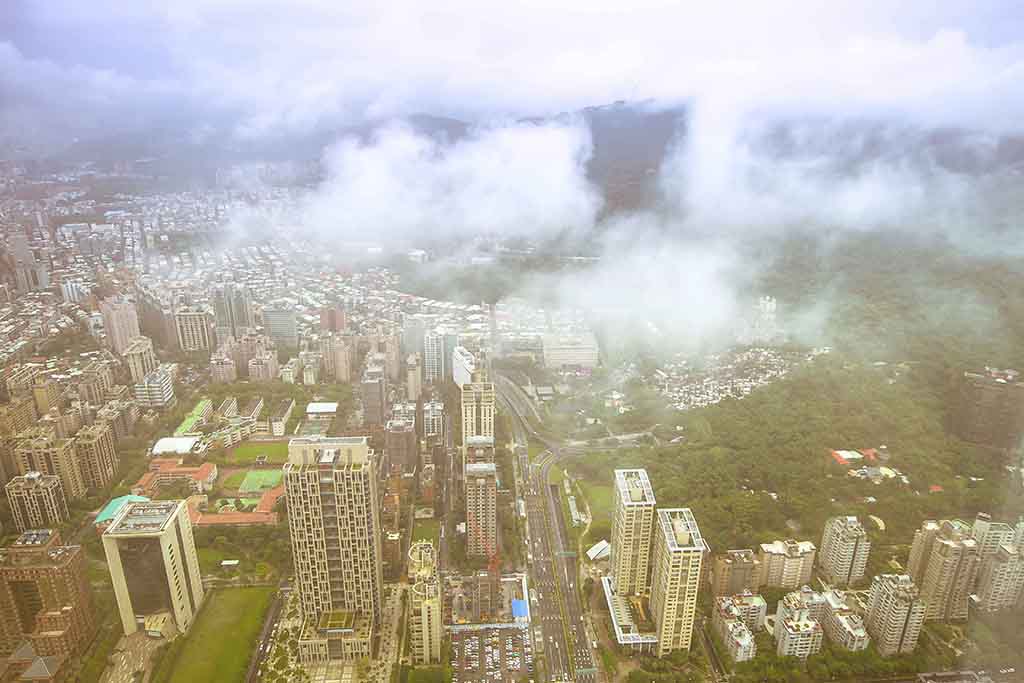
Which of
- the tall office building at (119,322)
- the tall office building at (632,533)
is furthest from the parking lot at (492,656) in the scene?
the tall office building at (119,322)

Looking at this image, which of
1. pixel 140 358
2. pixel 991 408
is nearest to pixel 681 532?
pixel 991 408

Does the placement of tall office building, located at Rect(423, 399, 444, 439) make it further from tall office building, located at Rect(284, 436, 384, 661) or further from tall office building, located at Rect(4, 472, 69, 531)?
tall office building, located at Rect(4, 472, 69, 531)

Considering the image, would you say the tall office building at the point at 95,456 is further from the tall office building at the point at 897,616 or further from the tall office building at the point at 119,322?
the tall office building at the point at 897,616

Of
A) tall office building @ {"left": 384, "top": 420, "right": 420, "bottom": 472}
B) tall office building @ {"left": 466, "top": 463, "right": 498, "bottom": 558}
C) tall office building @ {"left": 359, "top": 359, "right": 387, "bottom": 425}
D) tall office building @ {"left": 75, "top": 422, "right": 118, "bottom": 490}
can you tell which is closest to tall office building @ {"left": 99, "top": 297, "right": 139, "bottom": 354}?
tall office building @ {"left": 75, "top": 422, "right": 118, "bottom": 490}

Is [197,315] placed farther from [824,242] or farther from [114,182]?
[824,242]

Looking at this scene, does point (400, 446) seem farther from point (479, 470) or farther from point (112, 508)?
point (112, 508)

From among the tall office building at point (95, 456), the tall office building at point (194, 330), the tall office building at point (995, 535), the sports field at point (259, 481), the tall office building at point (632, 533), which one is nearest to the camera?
the tall office building at point (995, 535)

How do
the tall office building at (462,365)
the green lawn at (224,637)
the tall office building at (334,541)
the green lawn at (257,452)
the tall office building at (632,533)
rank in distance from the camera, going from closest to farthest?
1. the tall office building at (334,541)
2. the green lawn at (224,637)
3. the tall office building at (632,533)
4. the green lawn at (257,452)
5. the tall office building at (462,365)
